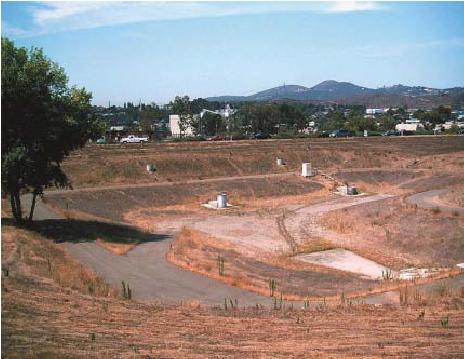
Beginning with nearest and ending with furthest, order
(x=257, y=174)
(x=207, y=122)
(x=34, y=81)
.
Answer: (x=34, y=81)
(x=257, y=174)
(x=207, y=122)

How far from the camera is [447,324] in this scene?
1500 cm

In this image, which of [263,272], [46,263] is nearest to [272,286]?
[263,272]

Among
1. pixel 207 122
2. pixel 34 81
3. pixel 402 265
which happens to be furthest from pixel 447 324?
pixel 207 122

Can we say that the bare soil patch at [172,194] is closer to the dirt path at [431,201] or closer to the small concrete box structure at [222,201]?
the small concrete box structure at [222,201]

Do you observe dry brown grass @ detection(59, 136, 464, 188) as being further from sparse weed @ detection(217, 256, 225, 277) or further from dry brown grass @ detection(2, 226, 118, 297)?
sparse weed @ detection(217, 256, 225, 277)

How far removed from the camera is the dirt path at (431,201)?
3934 centimetres

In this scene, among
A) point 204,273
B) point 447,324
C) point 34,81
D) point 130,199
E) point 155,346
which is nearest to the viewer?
point 155,346

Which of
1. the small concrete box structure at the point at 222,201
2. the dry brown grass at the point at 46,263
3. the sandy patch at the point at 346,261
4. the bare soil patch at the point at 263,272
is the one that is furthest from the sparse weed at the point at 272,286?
the small concrete box structure at the point at 222,201

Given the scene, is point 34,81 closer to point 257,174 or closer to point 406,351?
point 406,351

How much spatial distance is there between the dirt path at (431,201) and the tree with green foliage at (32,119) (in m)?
26.4

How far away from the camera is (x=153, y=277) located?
74.1 feet

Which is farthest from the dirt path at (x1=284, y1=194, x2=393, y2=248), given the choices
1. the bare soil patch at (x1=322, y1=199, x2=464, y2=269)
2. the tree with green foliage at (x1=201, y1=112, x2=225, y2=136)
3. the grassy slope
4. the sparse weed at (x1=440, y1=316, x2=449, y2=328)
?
the tree with green foliage at (x1=201, y1=112, x2=225, y2=136)

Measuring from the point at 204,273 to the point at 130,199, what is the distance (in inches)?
959

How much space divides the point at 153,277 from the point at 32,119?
1016cm
